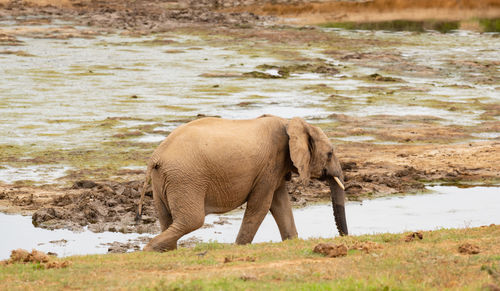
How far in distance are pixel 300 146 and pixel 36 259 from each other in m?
3.74

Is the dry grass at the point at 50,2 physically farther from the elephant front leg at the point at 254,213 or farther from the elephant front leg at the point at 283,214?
the elephant front leg at the point at 254,213

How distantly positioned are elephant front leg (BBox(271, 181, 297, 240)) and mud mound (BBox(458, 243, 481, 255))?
295cm

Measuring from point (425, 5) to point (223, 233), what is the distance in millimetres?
50835

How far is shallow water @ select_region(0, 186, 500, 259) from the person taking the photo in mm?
13391

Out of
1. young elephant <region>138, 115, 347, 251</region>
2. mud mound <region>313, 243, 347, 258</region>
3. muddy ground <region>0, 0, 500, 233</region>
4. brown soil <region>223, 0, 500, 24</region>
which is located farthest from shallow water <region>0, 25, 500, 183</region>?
brown soil <region>223, 0, 500, 24</region>

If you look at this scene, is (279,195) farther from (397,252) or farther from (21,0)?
(21,0)

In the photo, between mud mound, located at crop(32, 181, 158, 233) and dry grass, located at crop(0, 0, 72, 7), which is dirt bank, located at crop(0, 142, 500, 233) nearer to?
mud mound, located at crop(32, 181, 158, 233)

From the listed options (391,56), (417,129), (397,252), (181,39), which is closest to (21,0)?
(181,39)

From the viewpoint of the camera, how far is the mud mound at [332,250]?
32.3 ft

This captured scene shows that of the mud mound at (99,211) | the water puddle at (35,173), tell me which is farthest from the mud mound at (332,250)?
the water puddle at (35,173)

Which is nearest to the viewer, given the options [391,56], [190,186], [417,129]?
[190,186]

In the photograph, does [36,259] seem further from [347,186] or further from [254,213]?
[347,186]

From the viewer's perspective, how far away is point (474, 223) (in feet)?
48.1

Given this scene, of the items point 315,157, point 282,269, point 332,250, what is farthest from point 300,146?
point 282,269
